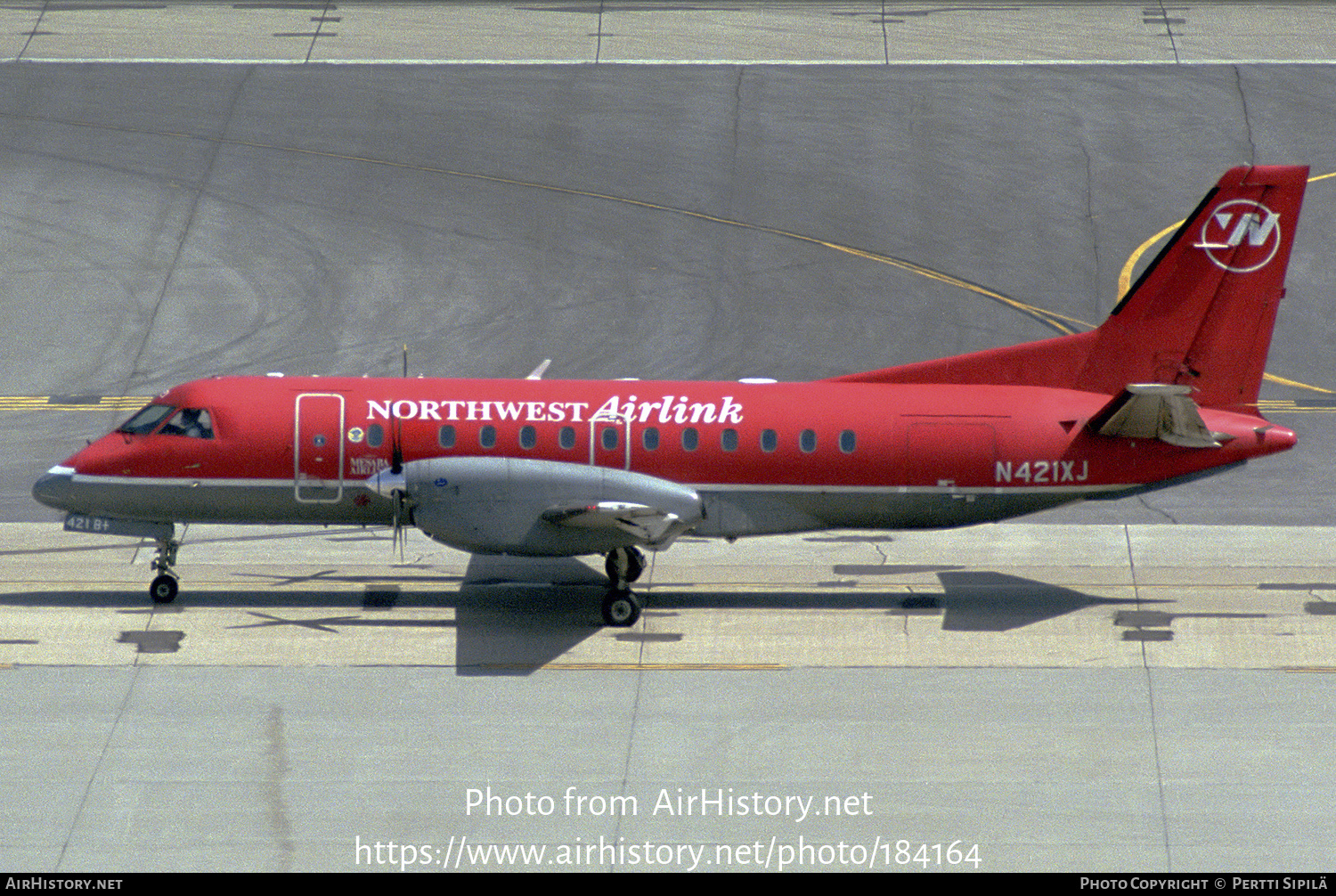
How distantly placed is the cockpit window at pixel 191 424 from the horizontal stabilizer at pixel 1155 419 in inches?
528

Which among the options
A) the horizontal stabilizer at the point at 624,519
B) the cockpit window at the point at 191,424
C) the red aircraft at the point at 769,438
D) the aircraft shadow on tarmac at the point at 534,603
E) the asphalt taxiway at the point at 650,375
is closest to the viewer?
the asphalt taxiway at the point at 650,375

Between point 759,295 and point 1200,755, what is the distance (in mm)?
21114

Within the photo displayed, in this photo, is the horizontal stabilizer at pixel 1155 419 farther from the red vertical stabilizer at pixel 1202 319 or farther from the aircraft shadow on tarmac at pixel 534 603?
the aircraft shadow on tarmac at pixel 534 603

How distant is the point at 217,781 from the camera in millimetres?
18125

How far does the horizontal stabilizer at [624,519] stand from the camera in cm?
2184

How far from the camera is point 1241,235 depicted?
77.9 feet

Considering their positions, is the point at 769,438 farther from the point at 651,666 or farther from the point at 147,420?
the point at 147,420

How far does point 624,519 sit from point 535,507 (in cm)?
132

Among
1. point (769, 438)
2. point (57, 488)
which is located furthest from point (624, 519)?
point (57, 488)

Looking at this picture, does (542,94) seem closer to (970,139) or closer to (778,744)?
(970,139)

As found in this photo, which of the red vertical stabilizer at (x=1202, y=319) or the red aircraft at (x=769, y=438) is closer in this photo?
the red aircraft at (x=769, y=438)

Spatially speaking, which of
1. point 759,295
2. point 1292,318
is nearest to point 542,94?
point 759,295

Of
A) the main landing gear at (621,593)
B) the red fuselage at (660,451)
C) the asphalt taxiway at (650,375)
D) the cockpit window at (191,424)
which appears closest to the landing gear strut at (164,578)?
the asphalt taxiway at (650,375)

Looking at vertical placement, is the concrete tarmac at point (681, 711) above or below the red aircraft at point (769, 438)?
below
